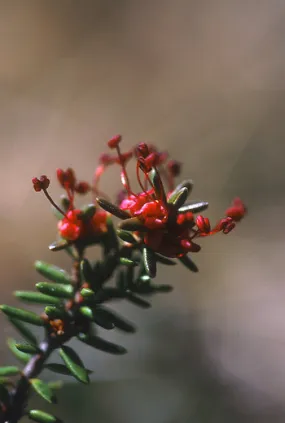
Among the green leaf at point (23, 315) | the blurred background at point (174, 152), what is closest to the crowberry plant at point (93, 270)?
the green leaf at point (23, 315)

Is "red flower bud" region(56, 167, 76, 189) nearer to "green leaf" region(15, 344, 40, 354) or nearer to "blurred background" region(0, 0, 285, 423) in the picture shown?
"green leaf" region(15, 344, 40, 354)

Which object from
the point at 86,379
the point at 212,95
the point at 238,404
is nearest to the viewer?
the point at 86,379

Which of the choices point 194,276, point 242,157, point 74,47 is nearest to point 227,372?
point 194,276

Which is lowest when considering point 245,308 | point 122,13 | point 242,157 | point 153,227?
point 245,308

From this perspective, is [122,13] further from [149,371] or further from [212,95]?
[149,371]

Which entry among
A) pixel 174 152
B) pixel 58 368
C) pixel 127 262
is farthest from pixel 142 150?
pixel 174 152

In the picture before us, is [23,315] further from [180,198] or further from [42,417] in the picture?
[180,198]

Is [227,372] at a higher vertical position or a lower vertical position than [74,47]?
lower
